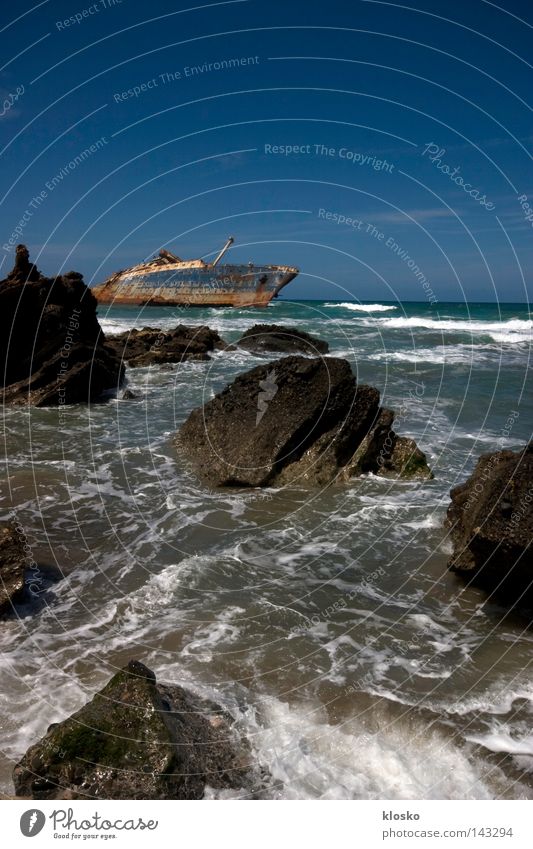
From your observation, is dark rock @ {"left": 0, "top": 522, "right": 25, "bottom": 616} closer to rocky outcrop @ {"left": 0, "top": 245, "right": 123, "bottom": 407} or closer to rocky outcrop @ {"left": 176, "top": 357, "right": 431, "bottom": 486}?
rocky outcrop @ {"left": 176, "top": 357, "right": 431, "bottom": 486}

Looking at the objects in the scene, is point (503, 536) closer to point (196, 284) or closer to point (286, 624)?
point (286, 624)

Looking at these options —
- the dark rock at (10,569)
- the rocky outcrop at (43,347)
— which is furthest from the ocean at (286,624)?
the rocky outcrop at (43,347)

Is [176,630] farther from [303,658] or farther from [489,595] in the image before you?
[489,595]

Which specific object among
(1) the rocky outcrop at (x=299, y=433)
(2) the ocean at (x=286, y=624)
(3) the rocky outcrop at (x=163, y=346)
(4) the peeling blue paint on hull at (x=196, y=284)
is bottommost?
(2) the ocean at (x=286, y=624)

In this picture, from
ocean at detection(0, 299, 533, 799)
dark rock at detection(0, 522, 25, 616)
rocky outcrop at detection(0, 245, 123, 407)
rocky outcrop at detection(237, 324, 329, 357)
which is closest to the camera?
ocean at detection(0, 299, 533, 799)

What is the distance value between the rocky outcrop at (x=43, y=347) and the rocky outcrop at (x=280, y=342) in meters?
13.0

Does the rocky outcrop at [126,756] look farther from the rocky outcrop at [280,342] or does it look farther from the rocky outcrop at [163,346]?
the rocky outcrop at [280,342]

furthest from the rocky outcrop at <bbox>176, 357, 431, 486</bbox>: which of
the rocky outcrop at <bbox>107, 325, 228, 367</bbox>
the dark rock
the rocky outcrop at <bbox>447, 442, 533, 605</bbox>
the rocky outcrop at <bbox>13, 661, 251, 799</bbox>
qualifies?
the rocky outcrop at <bbox>107, 325, 228, 367</bbox>

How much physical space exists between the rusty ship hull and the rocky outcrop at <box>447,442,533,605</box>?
47351 mm

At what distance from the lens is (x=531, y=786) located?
3.96 meters

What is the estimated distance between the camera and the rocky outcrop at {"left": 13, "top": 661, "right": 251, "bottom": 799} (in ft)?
11.4

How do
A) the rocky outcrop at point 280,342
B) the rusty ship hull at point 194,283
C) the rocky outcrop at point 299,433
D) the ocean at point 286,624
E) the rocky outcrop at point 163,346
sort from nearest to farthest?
the ocean at point 286,624 < the rocky outcrop at point 299,433 < the rocky outcrop at point 163,346 < the rocky outcrop at point 280,342 < the rusty ship hull at point 194,283

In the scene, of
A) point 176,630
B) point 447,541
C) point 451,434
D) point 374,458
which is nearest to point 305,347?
point 451,434

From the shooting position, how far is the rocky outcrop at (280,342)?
30.3 metres
